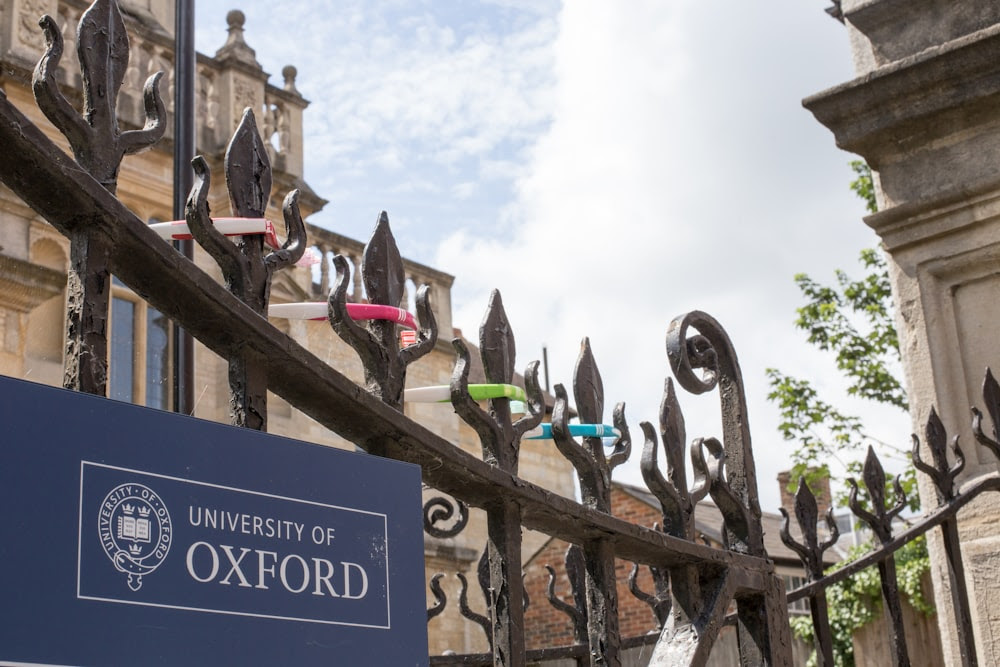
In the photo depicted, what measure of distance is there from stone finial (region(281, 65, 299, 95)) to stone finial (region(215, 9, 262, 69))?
Result: 1.94 ft

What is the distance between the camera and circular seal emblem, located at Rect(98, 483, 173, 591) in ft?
4.24

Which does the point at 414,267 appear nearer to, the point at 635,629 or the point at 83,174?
the point at 635,629

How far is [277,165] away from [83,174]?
13519 millimetres

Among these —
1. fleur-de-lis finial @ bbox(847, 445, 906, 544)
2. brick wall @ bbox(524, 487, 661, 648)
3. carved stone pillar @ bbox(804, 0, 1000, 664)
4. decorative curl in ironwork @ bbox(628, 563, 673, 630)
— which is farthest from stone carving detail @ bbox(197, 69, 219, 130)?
fleur-de-lis finial @ bbox(847, 445, 906, 544)

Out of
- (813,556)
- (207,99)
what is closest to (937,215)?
(813,556)

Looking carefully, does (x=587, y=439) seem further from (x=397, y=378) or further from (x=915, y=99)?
(x=915, y=99)

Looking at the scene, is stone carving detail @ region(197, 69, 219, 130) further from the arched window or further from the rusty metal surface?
the rusty metal surface

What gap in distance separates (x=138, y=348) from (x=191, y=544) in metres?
12.4

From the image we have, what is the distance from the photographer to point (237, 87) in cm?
1444

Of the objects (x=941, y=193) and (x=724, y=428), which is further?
(x=941, y=193)

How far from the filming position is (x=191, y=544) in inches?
53.7

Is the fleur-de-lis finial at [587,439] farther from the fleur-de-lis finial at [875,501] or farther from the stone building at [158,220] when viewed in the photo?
the stone building at [158,220]

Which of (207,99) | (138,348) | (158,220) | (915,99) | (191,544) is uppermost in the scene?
(207,99)

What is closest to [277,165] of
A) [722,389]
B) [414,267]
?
[414,267]
